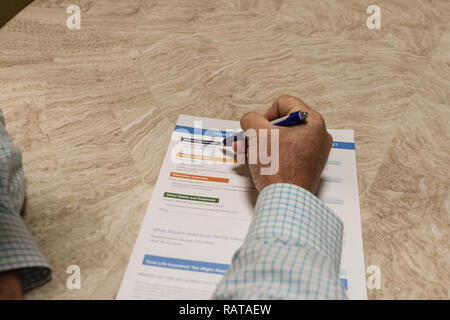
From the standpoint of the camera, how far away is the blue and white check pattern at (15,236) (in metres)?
0.54

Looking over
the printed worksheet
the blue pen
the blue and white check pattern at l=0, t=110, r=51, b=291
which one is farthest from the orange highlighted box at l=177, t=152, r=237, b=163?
the blue and white check pattern at l=0, t=110, r=51, b=291

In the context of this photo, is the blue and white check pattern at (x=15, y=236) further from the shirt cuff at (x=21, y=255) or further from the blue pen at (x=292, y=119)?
the blue pen at (x=292, y=119)

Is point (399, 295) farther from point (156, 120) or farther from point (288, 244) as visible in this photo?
point (156, 120)

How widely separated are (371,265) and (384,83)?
0.45 meters

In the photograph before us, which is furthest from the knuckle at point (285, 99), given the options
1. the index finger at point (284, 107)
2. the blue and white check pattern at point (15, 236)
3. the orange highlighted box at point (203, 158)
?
the blue and white check pattern at point (15, 236)

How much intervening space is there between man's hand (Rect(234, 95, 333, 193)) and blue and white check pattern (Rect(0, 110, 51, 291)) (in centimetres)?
35

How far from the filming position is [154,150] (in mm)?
742

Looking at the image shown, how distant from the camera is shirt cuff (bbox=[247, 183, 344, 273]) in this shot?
0.58 m

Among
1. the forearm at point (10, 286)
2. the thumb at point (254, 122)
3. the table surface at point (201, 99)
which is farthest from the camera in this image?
the thumb at point (254, 122)

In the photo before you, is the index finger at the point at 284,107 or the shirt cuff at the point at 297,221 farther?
the index finger at the point at 284,107

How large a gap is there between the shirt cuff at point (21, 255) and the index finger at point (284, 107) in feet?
1.48

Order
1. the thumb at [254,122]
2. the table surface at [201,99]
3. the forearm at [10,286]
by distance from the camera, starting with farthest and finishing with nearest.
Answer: the thumb at [254,122]
the table surface at [201,99]
the forearm at [10,286]

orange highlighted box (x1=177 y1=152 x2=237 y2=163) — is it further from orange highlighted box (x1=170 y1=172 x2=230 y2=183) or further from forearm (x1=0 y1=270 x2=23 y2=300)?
forearm (x1=0 y1=270 x2=23 y2=300)

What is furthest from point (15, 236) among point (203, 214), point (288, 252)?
point (288, 252)
